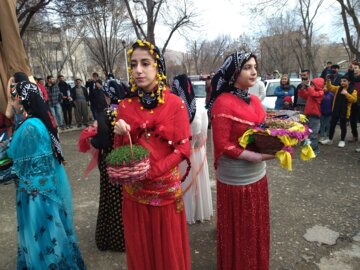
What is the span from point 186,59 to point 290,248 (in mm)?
46896

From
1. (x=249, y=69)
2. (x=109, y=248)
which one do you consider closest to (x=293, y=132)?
(x=249, y=69)

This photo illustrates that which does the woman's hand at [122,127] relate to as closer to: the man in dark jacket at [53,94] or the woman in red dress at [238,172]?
the woman in red dress at [238,172]

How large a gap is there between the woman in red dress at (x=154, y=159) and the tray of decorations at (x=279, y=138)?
53cm

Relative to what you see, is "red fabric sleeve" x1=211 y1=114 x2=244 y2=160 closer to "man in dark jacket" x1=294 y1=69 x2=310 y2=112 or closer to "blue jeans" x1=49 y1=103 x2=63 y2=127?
"man in dark jacket" x1=294 y1=69 x2=310 y2=112

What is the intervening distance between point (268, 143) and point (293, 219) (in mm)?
2514

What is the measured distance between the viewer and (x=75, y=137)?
1090 centimetres

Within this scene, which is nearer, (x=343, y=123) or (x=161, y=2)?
(x=343, y=123)

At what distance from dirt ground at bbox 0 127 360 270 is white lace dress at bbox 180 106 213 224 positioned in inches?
6.7

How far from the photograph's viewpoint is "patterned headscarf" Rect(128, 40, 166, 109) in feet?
7.11

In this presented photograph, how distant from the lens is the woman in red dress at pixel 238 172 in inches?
94.1

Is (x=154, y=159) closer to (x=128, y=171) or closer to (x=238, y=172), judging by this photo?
(x=128, y=171)

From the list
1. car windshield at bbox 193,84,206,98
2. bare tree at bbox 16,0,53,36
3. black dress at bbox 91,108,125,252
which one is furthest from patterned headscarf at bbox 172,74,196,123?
car windshield at bbox 193,84,206,98

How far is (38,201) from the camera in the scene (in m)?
2.58

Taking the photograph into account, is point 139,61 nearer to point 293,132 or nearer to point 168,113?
point 168,113
